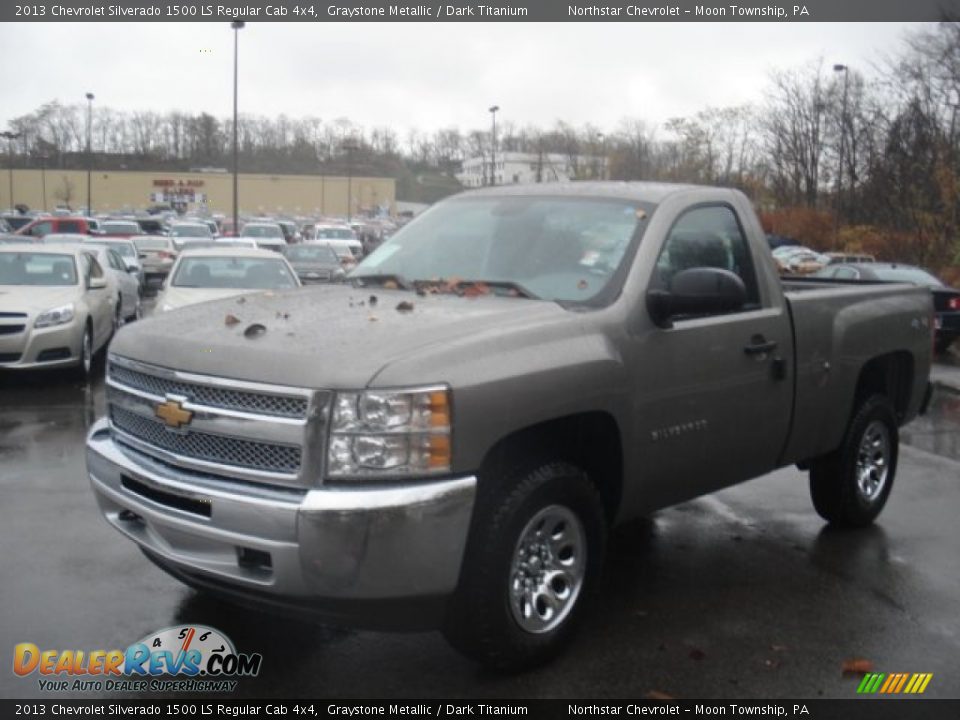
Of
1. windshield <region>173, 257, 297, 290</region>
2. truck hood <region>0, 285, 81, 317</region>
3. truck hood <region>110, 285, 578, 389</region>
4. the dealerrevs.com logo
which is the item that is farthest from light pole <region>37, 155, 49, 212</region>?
the dealerrevs.com logo

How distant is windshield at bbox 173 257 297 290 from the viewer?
12.7 meters

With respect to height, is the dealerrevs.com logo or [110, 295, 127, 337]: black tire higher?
[110, 295, 127, 337]: black tire

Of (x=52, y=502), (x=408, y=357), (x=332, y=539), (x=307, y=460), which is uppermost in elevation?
(x=408, y=357)

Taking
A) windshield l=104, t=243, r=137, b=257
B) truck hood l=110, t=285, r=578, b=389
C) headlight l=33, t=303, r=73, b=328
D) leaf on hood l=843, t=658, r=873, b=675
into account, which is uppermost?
truck hood l=110, t=285, r=578, b=389

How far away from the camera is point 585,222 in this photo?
16.4ft

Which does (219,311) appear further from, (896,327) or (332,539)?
(896,327)

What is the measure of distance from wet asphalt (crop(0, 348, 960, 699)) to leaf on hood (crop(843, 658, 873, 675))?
0.04 meters

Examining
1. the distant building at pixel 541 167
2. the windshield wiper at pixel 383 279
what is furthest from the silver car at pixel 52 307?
the distant building at pixel 541 167

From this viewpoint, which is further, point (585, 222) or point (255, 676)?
point (585, 222)

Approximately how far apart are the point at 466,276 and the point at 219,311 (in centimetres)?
124

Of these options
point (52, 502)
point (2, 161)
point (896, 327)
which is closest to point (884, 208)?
point (896, 327)

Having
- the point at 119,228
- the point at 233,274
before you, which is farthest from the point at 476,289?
the point at 119,228

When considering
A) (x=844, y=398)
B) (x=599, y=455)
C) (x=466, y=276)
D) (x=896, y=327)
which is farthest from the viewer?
(x=896, y=327)

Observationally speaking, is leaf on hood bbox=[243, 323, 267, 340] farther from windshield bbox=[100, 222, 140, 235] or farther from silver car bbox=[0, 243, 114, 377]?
windshield bbox=[100, 222, 140, 235]
